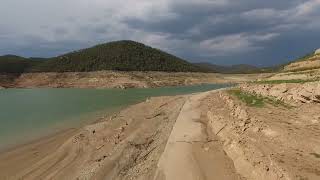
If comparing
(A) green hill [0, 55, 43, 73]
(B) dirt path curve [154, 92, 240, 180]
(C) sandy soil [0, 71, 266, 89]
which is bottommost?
(C) sandy soil [0, 71, 266, 89]

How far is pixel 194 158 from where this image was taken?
17984mm

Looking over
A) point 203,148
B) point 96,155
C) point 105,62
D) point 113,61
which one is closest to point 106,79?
point 105,62

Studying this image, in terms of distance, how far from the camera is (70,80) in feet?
484

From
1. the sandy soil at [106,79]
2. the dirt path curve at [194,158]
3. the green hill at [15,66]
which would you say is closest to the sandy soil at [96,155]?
the dirt path curve at [194,158]

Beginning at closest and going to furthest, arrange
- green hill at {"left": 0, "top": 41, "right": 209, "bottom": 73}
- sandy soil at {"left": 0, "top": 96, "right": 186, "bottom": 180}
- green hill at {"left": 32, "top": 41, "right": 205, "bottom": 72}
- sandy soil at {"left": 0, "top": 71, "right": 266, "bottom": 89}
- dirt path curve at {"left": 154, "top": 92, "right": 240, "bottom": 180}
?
dirt path curve at {"left": 154, "top": 92, "right": 240, "bottom": 180} < sandy soil at {"left": 0, "top": 96, "right": 186, "bottom": 180} < sandy soil at {"left": 0, "top": 71, "right": 266, "bottom": 89} < green hill at {"left": 32, "top": 41, "right": 205, "bottom": 72} < green hill at {"left": 0, "top": 41, "right": 209, "bottom": 73}

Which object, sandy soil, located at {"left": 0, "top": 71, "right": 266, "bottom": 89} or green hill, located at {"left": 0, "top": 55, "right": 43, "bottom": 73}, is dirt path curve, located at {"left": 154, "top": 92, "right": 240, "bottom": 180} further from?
green hill, located at {"left": 0, "top": 55, "right": 43, "bottom": 73}

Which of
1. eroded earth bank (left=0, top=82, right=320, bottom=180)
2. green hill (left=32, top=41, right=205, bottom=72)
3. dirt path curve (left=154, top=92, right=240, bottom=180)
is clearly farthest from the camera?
green hill (left=32, top=41, right=205, bottom=72)

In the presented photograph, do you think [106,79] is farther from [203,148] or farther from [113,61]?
[203,148]

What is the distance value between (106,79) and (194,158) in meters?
124

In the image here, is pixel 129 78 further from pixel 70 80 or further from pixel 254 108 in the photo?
pixel 254 108

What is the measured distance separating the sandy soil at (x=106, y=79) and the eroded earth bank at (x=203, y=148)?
9951cm

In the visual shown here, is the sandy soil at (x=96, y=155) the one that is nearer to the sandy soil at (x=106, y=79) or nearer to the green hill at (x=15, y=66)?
the sandy soil at (x=106, y=79)

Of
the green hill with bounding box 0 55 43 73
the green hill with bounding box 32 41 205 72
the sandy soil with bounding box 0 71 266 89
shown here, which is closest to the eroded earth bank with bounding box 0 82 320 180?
the sandy soil with bounding box 0 71 266 89

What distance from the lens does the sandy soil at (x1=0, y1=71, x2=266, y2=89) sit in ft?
443
